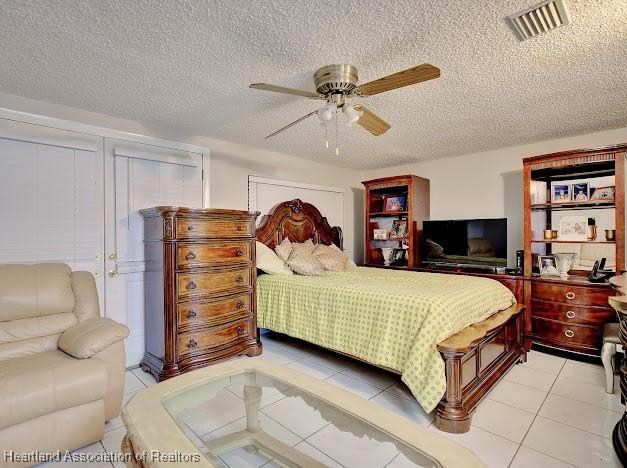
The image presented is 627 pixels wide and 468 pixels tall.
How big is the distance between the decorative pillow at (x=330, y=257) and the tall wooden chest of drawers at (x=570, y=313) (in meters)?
2.05

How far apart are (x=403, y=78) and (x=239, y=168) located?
258 centimetres

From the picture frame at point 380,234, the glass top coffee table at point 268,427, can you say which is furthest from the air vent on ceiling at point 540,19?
the picture frame at point 380,234

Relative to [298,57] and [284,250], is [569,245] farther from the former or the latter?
[298,57]

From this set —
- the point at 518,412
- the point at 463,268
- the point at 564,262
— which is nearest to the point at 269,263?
the point at 463,268

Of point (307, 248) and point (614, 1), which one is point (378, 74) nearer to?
point (614, 1)

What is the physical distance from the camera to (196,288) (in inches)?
114

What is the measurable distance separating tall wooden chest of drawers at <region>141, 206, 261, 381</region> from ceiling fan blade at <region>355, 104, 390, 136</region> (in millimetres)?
1462

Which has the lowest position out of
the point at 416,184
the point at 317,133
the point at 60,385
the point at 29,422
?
the point at 29,422

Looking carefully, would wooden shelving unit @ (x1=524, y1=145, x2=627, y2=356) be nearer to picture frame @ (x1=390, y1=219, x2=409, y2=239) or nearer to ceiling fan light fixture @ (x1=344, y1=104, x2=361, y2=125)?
picture frame @ (x1=390, y1=219, x2=409, y2=239)

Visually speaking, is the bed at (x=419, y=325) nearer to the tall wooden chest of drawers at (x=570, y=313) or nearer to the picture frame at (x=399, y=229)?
the tall wooden chest of drawers at (x=570, y=313)

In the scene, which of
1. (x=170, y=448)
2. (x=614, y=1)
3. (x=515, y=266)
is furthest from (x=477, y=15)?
(x=515, y=266)

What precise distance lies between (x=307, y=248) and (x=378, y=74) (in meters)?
2.40

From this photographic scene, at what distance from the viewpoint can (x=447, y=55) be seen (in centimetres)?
195

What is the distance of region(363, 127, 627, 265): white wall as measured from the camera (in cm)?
383
